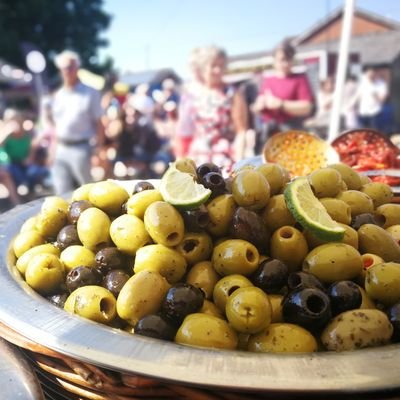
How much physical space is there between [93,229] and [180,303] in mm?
419

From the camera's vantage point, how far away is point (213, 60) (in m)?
3.75

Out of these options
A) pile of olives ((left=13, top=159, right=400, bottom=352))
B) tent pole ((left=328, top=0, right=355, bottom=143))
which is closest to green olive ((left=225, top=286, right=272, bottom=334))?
pile of olives ((left=13, top=159, right=400, bottom=352))

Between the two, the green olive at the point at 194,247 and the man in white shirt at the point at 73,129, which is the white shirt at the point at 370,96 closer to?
the man in white shirt at the point at 73,129

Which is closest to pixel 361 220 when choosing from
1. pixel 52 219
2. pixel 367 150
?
→ pixel 52 219

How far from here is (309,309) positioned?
3.63 feet

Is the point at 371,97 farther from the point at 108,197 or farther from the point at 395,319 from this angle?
the point at 395,319

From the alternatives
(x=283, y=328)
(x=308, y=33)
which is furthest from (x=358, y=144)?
(x=308, y=33)

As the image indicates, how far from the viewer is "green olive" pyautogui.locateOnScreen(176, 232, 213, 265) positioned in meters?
1.35

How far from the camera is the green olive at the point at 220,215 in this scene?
1376 millimetres

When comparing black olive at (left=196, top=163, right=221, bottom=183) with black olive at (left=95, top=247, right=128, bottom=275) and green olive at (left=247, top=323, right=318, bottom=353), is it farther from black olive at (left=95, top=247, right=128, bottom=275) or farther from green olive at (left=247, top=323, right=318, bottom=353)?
green olive at (left=247, top=323, right=318, bottom=353)

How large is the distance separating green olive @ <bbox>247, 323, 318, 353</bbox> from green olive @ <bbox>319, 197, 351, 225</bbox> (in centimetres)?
43

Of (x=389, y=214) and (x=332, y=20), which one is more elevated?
(x=332, y=20)

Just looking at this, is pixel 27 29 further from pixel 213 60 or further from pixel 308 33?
pixel 308 33

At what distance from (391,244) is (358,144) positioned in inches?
55.1
